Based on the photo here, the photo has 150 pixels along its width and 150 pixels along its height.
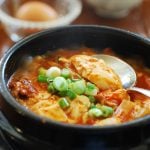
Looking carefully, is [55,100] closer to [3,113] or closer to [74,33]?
[3,113]

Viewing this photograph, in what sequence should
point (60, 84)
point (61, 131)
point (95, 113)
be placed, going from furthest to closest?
1. point (60, 84)
2. point (95, 113)
3. point (61, 131)

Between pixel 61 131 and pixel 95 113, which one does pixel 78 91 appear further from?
pixel 61 131

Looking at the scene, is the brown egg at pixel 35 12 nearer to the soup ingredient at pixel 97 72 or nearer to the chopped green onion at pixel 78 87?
the soup ingredient at pixel 97 72

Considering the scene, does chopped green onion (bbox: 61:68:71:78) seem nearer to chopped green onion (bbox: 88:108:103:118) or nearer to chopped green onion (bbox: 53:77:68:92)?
chopped green onion (bbox: 53:77:68:92)

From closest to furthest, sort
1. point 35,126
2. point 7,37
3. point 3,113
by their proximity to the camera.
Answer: point 35,126
point 3,113
point 7,37

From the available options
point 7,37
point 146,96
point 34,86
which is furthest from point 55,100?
point 7,37

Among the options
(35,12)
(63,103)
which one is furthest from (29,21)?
(63,103)

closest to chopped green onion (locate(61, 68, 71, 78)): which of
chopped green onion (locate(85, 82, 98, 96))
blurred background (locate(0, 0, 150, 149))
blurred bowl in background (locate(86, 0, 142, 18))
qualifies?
chopped green onion (locate(85, 82, 98, 96))
